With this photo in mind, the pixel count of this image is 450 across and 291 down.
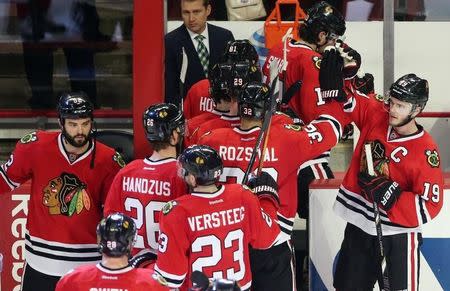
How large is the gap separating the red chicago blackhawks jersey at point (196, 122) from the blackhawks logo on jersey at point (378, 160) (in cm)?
69

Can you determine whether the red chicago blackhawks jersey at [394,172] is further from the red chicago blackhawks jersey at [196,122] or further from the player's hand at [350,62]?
the red chicago blackhawks jersey at [196,122]

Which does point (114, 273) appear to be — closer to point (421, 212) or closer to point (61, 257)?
point (61, 257)

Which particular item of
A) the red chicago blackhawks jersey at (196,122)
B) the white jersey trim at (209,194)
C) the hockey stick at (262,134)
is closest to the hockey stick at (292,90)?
the red chicago blackhawks jersey at (196,122)

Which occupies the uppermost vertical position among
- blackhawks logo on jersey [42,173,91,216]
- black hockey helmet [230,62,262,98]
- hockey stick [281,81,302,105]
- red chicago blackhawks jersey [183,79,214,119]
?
black hockey helmet [230,62,262,98]

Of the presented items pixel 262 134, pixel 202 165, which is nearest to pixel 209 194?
pixel 202 165

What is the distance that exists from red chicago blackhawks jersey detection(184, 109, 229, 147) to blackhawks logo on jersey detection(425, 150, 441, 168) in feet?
3.13

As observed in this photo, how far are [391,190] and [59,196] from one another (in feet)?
4.63

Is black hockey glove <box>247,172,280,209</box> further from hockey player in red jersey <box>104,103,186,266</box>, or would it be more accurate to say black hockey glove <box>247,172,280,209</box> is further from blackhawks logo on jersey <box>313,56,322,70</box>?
blackhawks logo on jersey <box>313,56,322,70</box>

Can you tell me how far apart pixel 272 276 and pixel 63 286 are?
1.12 metres

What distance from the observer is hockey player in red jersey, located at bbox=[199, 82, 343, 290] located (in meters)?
4.44

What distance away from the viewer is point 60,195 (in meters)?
4.54

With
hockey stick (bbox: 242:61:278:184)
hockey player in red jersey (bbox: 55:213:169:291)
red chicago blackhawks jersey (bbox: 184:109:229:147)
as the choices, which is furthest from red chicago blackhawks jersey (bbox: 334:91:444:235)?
hockey player in red jersey (bbox: 55:213:169:291)

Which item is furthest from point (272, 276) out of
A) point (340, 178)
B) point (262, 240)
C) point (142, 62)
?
point (142, 62)

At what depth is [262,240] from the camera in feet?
13.6
